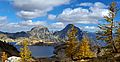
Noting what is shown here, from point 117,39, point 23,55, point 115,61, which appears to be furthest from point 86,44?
point 115,61

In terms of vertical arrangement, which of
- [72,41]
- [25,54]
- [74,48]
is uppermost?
[72,41]

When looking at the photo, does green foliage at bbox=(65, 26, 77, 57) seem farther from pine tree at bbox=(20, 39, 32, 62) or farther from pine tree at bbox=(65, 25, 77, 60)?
pine tree at bbox=(20, 39, 32, 62)

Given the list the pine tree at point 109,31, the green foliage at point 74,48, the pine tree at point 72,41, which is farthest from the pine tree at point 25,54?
the pine tree at point 109,31

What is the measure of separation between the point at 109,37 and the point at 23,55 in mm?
34858

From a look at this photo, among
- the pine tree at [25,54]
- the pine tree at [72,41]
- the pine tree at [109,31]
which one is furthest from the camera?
the pine tree at [25,54]

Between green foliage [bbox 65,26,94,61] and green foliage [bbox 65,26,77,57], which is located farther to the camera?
green foliage [bbox 65,26,94,61]

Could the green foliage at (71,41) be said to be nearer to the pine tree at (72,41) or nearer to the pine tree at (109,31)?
the pine tree at (72,41)

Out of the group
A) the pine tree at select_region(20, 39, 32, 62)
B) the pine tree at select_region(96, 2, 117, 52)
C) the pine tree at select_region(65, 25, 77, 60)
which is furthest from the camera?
the pine tree at select_region(20, 39, 32, 62)

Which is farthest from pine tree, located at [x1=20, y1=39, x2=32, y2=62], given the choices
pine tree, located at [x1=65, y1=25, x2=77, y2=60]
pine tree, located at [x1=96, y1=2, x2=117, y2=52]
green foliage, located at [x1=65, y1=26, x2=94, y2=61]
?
pine tree, located at [x1=96, y1=2, x2=117, y2=52]

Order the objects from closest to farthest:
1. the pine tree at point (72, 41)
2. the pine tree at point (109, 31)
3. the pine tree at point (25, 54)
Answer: the pine tree at point (109, 31) < the pine tree at point (72, 41) < the pine tree at point (25, 54)

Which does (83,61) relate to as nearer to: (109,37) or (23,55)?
(109,37)

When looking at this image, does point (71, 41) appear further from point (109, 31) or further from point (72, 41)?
point (109, 31)

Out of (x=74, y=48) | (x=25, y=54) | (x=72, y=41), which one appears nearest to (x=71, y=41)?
(x=72, y=41)

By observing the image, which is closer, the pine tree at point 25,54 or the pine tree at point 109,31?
the pine tree at point 109,31
